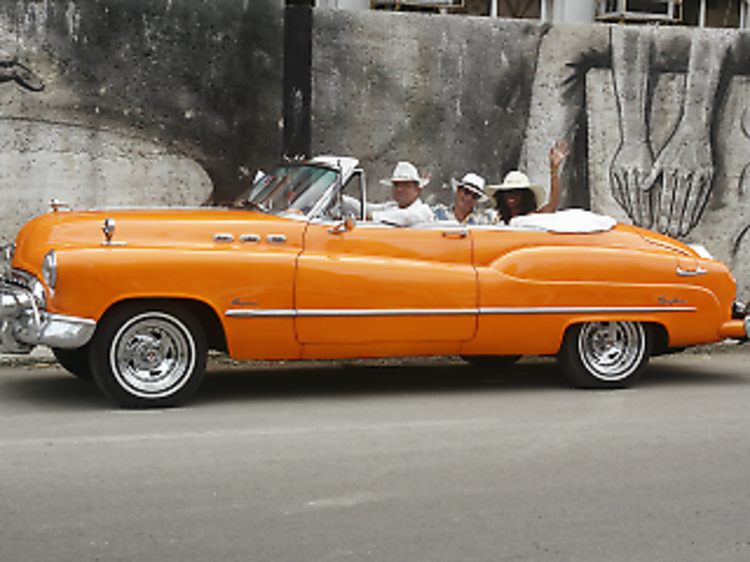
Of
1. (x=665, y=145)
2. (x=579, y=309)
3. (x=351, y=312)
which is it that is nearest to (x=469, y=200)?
(x=579, y=309)

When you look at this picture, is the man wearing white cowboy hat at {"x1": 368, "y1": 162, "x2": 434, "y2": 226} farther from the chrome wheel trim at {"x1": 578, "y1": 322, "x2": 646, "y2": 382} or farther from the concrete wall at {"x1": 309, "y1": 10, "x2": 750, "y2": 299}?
the concrete wall at {"x1": 309, "y1": 10, "x2": 750, "y2": 299}

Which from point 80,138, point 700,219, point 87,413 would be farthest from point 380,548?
point 700,219

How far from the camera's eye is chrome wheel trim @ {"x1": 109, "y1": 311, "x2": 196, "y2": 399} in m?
6.51

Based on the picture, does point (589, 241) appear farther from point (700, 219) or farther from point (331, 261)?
point (700, 219)

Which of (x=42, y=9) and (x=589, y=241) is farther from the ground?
(x=42, y=9)

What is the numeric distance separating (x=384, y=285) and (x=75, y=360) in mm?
2232

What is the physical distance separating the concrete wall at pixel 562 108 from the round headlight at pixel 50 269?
5244 mm

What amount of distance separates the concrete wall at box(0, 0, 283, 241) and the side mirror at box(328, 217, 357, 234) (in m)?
4.19

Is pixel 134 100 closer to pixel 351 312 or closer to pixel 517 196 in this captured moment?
pixel 517 196

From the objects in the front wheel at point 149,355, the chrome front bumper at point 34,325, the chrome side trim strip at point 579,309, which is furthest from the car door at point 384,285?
the chrome front bumper at point 34,325

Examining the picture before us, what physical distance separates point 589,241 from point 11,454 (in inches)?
168

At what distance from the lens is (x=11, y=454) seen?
5355 mm

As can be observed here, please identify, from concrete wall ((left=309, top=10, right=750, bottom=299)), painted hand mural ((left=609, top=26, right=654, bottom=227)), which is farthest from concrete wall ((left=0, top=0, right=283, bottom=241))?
painted hand mural ((left=609, top=26, right=654, bottom=227))

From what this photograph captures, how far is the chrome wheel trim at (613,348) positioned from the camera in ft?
25.2
